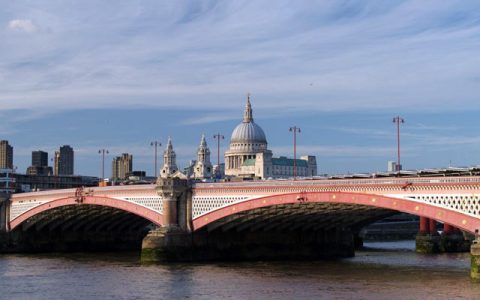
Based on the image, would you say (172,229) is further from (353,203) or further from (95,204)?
(353,203)

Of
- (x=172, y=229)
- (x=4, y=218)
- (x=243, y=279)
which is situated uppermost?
(x=4, y=218)

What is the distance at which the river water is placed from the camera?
48.7 metres

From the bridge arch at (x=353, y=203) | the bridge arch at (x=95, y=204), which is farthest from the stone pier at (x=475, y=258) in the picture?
the bridge arch at (x=95, y=204)

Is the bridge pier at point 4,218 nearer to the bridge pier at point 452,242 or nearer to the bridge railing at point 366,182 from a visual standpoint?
the bridge railing at point 366,182

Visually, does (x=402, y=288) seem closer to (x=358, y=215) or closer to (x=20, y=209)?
(x=358, y=215)

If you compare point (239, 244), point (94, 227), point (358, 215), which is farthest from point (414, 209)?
point (94, 227)

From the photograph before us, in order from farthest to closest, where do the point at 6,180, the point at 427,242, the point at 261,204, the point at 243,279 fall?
the point at 6,180
the point at 427,242
the point at 261,204
the point at 243,279

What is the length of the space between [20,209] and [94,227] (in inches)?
299

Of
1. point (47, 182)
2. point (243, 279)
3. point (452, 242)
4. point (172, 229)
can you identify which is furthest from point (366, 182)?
point (47, 182)

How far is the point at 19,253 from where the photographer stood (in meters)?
90.1

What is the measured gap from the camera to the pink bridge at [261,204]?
50.2m

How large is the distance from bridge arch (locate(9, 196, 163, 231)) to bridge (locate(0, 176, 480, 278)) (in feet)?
0.29

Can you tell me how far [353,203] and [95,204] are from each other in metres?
31.1

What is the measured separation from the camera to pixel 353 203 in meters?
56.5
